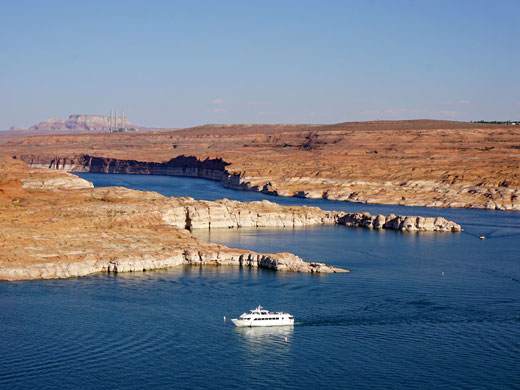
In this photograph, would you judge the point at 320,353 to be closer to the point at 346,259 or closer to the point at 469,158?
the point at 346,259

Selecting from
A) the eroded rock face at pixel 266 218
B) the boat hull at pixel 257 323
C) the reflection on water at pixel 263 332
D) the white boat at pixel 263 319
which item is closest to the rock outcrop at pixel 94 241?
the eroded rock face at pixel 266 218

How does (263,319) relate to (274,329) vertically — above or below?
above

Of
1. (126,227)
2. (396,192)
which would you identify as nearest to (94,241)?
(126,227)

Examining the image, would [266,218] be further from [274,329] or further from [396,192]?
[396,192]

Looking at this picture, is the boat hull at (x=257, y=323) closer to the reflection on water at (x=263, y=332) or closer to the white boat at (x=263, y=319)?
the white boat at (x=263, y=319)

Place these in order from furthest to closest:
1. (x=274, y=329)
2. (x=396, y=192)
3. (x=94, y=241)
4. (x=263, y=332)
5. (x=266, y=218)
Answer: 1. (x=396, y=192)
2. (x=266, y=218)
3. (x=94, y=241)
4. (x=274, y=329)
5. (x=263, y=332)

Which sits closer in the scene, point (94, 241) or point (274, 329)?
point (274, 329)

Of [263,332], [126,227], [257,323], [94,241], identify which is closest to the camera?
[263,332]

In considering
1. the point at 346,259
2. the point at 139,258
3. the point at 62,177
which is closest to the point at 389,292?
the point at 346,259
